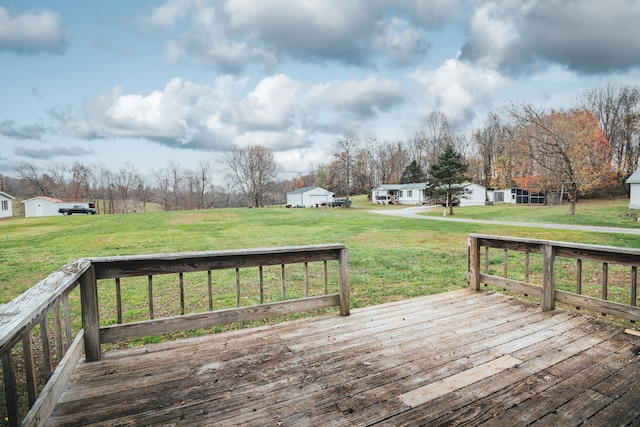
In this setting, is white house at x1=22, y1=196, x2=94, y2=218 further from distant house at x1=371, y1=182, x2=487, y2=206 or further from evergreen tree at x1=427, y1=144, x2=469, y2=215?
evergreen tree at x1=427, y1=144, x2=469, y2=215

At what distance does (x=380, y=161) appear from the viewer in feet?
219

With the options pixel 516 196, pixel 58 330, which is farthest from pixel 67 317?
pixel 516 196

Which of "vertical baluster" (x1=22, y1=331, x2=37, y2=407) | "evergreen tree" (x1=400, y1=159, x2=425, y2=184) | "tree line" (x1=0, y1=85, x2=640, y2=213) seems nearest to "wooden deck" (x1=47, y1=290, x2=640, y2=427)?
"vertical baluster" (x1=22, y1=331, x2=37, y2=407)

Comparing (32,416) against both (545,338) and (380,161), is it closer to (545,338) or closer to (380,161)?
(545,338)

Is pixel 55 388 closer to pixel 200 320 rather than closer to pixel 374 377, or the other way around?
pixel 200 320

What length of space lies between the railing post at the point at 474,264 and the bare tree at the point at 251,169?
4997 cm

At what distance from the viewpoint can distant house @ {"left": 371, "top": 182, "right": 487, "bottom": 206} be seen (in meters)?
42.2

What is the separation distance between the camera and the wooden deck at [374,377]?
83.7 inches

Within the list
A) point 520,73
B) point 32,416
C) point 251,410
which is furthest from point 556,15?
point 32,416

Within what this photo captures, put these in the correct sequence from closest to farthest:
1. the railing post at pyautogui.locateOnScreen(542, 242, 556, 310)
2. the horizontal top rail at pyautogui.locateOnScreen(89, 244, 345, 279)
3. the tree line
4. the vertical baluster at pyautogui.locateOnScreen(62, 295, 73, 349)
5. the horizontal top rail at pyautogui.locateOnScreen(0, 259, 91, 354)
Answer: the horizontal top rail at pyautogui.locateOnScreen(0, 259, 91, 354) < the vertical baluster at pyautogui.locateOnScreen(62, 295, 73, 349) < the horizontal top rail at pyautogui.locateOnScreen(89, 244, 345, 279) < the railing post at pyautogui.locateOnScreen(542, 242, 556, 310) < the tree line

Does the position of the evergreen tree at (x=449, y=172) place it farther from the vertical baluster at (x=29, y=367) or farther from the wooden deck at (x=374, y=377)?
the vertical baluster at (x=29, y=367)

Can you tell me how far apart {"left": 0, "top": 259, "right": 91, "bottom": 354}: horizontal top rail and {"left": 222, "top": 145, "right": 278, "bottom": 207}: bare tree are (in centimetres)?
5175

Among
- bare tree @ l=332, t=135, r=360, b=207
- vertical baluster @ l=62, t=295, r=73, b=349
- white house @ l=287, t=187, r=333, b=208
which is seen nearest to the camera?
vertical baluster @ l=62, t=295, r=73, b=349

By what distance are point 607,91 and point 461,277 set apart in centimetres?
5069
